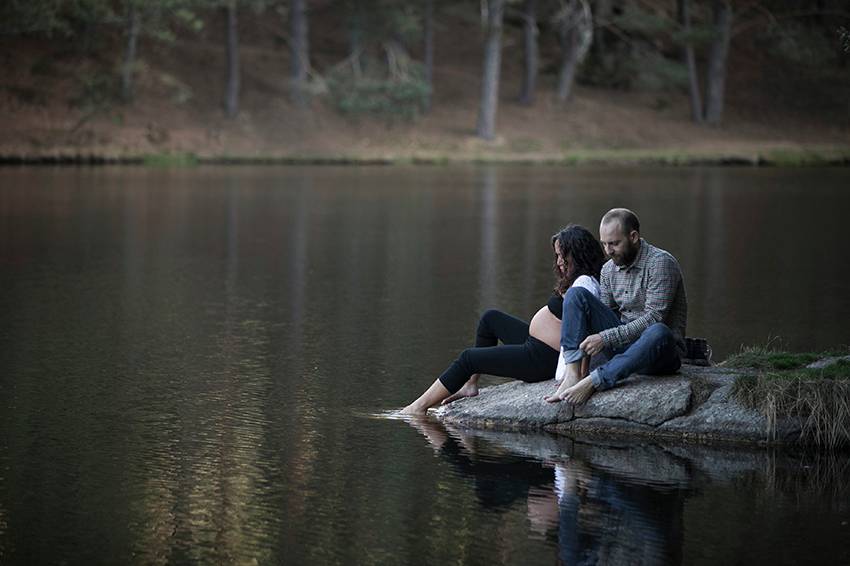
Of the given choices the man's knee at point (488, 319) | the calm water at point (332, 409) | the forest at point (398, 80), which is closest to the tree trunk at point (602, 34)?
the forest at point (398, 80)

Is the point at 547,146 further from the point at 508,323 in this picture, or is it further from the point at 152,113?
the point at 508,323

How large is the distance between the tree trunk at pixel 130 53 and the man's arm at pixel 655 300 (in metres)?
36.9

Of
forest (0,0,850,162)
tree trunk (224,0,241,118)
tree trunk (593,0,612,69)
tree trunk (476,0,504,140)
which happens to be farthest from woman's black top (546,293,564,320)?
tree trunk (593,0,612,69)

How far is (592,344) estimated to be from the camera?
345 inches

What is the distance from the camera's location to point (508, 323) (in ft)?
31.3

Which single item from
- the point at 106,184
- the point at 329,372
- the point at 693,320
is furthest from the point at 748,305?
the point at 106,184

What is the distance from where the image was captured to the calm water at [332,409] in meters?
6.86

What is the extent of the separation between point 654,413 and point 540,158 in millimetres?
38556

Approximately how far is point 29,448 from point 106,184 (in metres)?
25.8

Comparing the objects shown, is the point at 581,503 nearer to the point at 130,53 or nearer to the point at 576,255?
the point at 576,255

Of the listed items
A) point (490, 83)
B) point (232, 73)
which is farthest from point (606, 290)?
point (232, 73)

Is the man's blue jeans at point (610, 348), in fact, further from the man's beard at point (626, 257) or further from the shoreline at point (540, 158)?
the shoreline at point (540, 158)

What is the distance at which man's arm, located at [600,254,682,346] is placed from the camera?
29.0 ft

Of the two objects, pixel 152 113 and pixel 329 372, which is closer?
pixel 329 372
